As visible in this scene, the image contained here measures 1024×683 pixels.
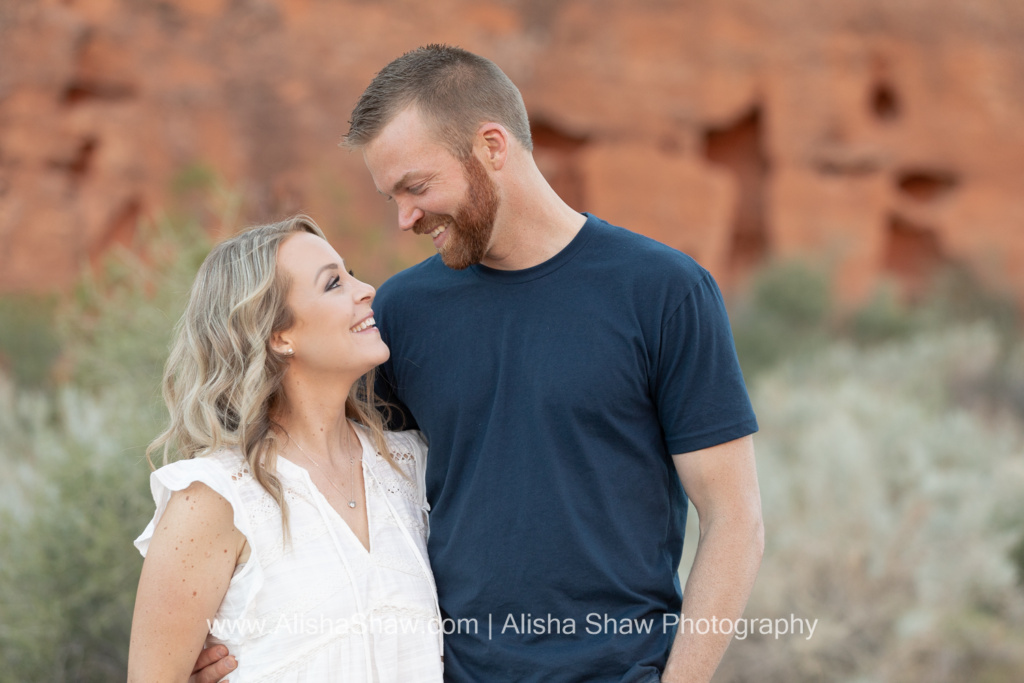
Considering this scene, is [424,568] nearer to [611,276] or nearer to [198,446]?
[198,446]

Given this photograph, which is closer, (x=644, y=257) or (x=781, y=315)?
(x=644, y=257)

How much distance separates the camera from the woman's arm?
181 centimetres

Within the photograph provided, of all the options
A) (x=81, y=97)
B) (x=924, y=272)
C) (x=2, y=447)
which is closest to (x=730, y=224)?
Result: (x=924, y=272)

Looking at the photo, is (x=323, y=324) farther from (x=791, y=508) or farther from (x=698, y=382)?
(x=791, y=508)

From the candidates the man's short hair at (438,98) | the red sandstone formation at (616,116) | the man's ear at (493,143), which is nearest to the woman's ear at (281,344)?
the man's short hair at (438,98)

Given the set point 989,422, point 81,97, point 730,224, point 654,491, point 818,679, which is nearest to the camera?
point 654,491

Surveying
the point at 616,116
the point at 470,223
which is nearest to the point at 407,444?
the point at 470,223

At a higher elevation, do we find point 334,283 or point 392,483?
point 334,283

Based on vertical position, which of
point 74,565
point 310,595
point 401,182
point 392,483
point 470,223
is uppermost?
point 401,182

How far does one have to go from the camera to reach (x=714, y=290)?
2.02 meters

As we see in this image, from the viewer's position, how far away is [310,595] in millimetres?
1883

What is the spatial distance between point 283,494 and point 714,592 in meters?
1.00

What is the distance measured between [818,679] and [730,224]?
33.7 feet

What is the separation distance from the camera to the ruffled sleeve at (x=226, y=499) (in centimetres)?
185
